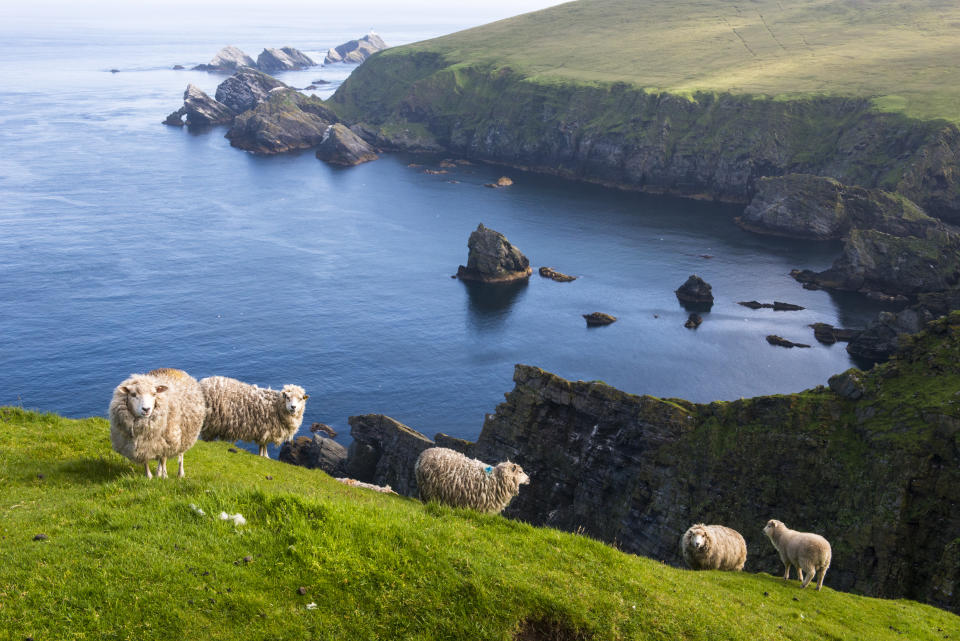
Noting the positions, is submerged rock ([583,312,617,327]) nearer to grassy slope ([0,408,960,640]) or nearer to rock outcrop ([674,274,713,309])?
rock outcrop ([674,274,713,309])

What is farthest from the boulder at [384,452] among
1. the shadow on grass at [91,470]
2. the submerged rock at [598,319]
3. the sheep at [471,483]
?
the submerged rock at [598,319]

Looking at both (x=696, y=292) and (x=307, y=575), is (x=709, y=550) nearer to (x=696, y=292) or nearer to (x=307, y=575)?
(x=307, y=575)

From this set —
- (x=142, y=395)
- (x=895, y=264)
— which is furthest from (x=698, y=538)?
(x=895, y=264)

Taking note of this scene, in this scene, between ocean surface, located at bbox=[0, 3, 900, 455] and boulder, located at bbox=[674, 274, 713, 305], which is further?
boulder, located at bbox=[674, 274, 713, 305]

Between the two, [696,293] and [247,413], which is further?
[696,293]

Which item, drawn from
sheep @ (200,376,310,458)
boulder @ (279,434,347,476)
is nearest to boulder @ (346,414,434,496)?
boulder @ (279,434,347,476)

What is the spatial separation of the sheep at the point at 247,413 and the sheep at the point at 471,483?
809cm

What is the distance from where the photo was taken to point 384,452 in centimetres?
6762

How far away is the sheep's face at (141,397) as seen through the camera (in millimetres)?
18750

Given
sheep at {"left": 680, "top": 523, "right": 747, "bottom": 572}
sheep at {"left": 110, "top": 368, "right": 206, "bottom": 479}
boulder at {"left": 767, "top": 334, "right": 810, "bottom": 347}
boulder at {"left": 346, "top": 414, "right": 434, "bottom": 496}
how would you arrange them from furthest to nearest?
boulder at {"left": 767, "top": 334, "right": 810, "bottom": 347}
boulder at {"left": 346, "top": 414, "right": 434, "bottom": 496}
sheep at {"left": 680, "top": 523, "right": 747, "bottom": 572}
sheep at {"left": 110, "top": 368, "right": 206, "bottom": 479}

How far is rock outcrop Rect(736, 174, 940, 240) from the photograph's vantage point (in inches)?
5851

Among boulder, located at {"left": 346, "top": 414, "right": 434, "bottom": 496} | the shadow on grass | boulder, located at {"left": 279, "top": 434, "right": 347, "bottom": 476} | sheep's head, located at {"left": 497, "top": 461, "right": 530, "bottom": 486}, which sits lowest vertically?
boulder, located at {"left": 279, "top": 434, "right": 347, "bottom": 476}

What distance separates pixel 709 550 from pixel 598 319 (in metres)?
97.5

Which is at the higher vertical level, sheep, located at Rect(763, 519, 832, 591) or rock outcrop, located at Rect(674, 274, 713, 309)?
sheep, located at Rect(763, 519, 832, 591)
